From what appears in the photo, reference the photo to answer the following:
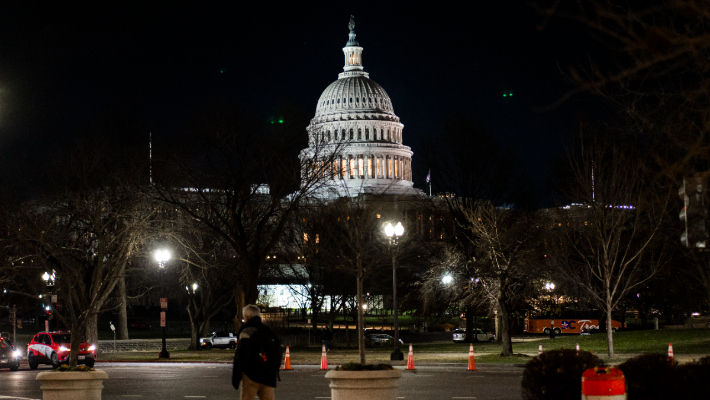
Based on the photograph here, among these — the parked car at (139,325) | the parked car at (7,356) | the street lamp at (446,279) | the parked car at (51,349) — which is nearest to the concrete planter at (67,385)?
the parked car at (51,349)

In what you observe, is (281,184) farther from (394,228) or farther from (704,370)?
(704,370)

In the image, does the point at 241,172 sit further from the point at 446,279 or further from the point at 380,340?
the point at 380,340

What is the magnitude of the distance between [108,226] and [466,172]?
24627mm

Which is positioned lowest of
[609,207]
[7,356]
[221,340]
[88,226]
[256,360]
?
[221,340]

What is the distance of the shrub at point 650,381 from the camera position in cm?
1248

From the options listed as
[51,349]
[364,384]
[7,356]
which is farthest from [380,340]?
[364,384]

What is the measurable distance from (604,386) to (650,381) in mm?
2465

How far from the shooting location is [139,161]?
135 ft

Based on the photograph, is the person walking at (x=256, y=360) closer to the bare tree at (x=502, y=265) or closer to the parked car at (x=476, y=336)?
the bare tree at (x=502, y=265)

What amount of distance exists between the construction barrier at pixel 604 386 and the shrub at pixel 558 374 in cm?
234

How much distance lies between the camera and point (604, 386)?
10398mm

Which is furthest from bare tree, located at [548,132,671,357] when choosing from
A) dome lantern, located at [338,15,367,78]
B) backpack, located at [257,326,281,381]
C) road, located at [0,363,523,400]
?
dome lantern, located at [338,15,367,78]

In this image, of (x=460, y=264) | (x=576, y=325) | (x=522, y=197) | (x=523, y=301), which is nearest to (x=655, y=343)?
(x=523, y=301)

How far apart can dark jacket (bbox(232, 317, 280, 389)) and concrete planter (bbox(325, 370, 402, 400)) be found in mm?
1565
